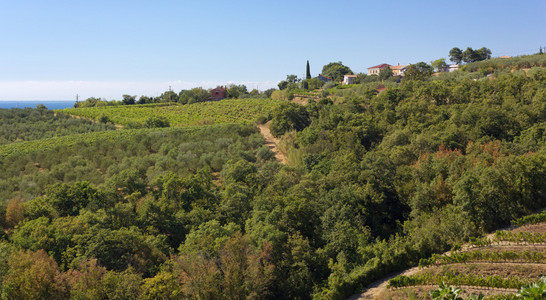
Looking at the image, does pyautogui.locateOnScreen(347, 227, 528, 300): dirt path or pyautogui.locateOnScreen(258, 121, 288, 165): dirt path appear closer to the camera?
pyautogui.locateOnScreen(347, 227, 528, 300): dirt path

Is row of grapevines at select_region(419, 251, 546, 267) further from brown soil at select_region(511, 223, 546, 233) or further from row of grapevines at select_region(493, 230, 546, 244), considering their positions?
brown soil at select_region(511, 223, 546, 233)

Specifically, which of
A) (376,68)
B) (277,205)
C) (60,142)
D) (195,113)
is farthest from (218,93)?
(277,205)

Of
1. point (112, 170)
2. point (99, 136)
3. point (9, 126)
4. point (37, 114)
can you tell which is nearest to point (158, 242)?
point (112, 170)

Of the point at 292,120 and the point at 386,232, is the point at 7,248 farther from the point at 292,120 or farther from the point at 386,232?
the point at 292,120

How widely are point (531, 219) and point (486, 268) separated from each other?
6576mm

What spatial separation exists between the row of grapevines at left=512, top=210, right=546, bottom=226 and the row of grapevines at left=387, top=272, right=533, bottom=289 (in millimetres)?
6417

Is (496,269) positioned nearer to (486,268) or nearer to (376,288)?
(486,268)

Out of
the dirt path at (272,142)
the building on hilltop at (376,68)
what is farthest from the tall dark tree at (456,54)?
the dirt path at (272,142)

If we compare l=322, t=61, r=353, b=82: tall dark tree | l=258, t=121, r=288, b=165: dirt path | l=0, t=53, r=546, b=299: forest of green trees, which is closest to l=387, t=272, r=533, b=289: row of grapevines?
l=0, t=53, r=546, b=299: forest of green trees

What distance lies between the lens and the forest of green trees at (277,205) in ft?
54.1

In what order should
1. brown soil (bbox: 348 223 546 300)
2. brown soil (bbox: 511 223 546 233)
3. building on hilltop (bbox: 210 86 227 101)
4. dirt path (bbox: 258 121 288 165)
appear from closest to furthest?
brown soil (bbox: 348 223 546 300), brown soil (bbox: 511 223 546 233), dirt path (bbox: 258 121 288 165), building on hilltop (bbox: 210 86 227 101)

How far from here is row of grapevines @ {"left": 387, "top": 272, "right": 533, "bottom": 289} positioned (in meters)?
14.7

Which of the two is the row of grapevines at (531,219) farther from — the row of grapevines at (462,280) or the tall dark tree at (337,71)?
the tall dark tree at (337,71)

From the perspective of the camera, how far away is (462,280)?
15.6 metres
